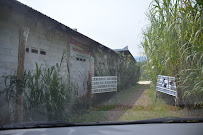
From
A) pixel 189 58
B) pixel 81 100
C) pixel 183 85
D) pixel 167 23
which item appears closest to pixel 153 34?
pixel 167 23

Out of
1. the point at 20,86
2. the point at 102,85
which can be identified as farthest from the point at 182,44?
the point at 20,86

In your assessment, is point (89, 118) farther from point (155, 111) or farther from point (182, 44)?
point (182, 44)

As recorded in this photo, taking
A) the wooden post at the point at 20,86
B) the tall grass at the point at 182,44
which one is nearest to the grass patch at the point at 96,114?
the wooden post at the point at 20,86

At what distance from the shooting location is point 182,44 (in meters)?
2.53

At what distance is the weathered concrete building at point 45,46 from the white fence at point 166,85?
1886mm

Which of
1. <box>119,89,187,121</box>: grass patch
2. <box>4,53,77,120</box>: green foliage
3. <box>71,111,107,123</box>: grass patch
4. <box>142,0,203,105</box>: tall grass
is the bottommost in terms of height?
<box>71,111,107,123</box>: grass patch

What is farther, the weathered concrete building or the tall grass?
the weathered concrete building

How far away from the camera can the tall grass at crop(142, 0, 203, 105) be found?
91.0 inches

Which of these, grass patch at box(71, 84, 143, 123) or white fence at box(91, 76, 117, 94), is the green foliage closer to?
grass patch at box(71, 84, 143, 123)

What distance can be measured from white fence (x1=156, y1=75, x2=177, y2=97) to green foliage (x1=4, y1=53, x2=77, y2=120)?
6.75 ft

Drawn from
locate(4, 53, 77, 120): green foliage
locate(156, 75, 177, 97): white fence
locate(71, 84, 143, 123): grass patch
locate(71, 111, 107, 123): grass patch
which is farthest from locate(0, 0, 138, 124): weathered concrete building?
locate(156, 75, 177, 97): white fence

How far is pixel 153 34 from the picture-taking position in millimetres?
3148

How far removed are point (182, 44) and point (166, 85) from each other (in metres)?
0.92

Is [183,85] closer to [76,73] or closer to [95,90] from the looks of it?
[95,90]
